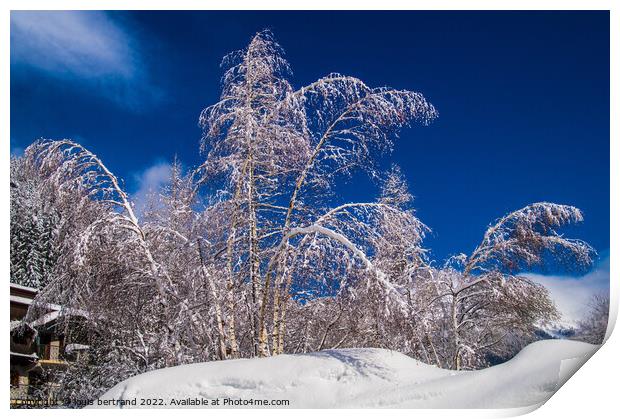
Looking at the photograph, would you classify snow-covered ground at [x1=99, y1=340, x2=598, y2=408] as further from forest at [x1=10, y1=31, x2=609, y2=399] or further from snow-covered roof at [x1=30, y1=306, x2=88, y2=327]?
snow-covered roof at [x1=30, y1=306, x2=88, y2=327]

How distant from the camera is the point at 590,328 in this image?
201 inches

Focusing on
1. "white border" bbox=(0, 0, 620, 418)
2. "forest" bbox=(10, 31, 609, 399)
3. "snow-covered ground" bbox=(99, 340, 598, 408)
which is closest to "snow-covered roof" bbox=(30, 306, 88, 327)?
"forest" bbox=(10, 31, 609, 399)

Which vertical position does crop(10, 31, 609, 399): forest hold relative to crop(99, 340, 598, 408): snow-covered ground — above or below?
above

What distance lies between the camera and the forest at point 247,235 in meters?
5.59

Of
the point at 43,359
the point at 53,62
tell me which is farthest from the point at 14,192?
the point at 43,359


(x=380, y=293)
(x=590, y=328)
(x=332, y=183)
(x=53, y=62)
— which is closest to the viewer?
(x=380, y=293)

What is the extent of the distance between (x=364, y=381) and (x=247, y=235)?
6.07 ft

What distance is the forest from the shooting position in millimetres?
5586

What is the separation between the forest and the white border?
35cm

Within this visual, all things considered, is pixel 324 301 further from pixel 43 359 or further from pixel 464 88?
pixel 43 359

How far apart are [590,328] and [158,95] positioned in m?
3.94
